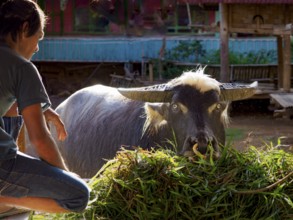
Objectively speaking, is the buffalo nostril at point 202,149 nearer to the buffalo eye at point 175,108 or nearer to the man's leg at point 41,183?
the buffalo eye at point 175,108

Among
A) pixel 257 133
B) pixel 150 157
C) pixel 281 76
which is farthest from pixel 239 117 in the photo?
pixel 150 157

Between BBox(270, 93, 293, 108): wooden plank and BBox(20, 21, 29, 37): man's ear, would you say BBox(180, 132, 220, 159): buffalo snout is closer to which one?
BBox(20, 21, 29, 37): man's ear

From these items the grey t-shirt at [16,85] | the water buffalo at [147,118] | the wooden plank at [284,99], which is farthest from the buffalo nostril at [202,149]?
the wooden plank at [284,99]

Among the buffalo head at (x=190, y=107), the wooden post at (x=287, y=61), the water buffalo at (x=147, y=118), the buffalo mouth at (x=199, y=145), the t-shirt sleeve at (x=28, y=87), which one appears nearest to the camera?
the t-shirt sleeve at (x=28, y=87)

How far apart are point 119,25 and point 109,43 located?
1214 millimetres

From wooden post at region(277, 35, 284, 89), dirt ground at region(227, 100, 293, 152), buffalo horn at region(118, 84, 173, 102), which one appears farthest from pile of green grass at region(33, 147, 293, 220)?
wooden post at region(277, 35, 284, 89)

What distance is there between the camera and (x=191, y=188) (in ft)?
13.7

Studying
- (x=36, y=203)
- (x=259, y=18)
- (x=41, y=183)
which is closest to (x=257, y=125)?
(x=259, y=18)

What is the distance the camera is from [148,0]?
24.5 metres

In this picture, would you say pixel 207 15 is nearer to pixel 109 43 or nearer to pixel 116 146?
pixel 109 43

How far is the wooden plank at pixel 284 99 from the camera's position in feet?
47.4

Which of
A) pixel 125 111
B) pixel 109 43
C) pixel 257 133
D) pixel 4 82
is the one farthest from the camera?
pixel 109 43

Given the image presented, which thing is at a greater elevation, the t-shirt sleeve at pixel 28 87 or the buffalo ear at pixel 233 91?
the t-shirt sleeve at pixel 28 87

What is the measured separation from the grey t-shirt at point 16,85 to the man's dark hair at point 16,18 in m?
0.15
